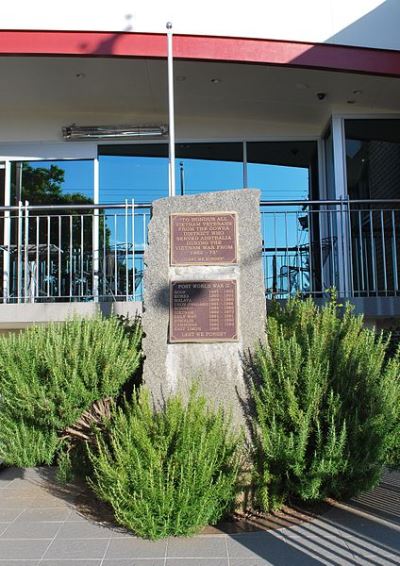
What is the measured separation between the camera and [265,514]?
3969mm

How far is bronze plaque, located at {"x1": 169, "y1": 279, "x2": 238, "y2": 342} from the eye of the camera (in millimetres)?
4328

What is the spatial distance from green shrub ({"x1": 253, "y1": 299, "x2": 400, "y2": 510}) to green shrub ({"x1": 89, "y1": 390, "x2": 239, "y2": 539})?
1.14 feet

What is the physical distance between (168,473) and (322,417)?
3.72 feet

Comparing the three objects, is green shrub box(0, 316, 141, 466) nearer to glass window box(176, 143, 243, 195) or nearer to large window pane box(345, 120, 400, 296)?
large window pane box(345, 120, 400, 296)

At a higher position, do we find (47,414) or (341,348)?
(341,348)

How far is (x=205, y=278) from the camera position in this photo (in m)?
4.45

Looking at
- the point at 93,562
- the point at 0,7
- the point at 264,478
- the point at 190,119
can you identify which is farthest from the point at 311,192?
the point at 93,562

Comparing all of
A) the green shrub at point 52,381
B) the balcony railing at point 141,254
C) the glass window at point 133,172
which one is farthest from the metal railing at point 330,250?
the green shrub at point 52,381

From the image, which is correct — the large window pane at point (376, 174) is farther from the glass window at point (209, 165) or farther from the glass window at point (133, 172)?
the glass window at point (133, 172)

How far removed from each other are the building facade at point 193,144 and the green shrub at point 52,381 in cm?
210

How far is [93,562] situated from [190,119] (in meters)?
7.68

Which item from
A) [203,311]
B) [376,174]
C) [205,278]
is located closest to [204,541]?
[203,311]

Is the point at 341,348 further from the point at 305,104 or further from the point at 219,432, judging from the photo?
the point at 305,104

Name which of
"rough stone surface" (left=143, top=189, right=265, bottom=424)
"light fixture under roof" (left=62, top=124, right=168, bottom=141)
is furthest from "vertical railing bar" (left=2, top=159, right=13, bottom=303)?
"rough stone surface" (left=143, top=189, right=265, bottom=424)
